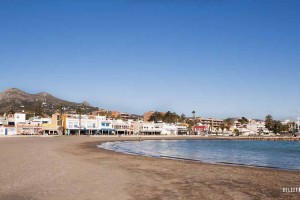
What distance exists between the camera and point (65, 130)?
132625 mm

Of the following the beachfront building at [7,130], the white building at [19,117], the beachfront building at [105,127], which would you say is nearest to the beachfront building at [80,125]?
the beachfront building at [105,127]

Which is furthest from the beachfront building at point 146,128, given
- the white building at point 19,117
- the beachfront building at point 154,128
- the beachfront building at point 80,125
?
the white building at point 19,117

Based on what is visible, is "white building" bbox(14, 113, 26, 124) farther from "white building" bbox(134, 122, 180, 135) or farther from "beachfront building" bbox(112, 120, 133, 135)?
"white building" bbox(134, 122, 180, 135)

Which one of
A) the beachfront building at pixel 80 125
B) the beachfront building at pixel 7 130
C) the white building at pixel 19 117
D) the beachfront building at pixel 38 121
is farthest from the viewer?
the beachfront building at pixel 80 125

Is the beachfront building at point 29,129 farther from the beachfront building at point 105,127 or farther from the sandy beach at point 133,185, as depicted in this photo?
the sandy beach at point 133,185

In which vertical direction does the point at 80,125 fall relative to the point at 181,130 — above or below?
above

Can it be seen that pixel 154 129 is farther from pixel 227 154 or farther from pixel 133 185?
pixel 133 185

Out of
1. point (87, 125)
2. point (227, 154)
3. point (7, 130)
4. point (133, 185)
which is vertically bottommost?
point (227, 154)

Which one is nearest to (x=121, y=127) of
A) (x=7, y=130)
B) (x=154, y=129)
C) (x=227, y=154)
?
(x=154, y=129)

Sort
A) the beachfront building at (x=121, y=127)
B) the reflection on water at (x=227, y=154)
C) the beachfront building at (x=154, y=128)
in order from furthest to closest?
the beachfront building at (x=154, y=128), the beachfront building at (x=121, y=127), the reflection on water at (x=227, y=154)

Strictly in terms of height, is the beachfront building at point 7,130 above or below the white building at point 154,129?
above

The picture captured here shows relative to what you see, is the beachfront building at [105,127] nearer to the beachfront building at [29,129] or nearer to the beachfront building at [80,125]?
the beachfront building at [80,125]

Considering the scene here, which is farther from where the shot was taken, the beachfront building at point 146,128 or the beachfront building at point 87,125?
the beachfront building at point 146,128

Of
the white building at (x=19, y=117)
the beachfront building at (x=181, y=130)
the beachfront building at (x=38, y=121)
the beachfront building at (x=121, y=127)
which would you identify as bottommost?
the beachfront building at (x=181, y=130)
